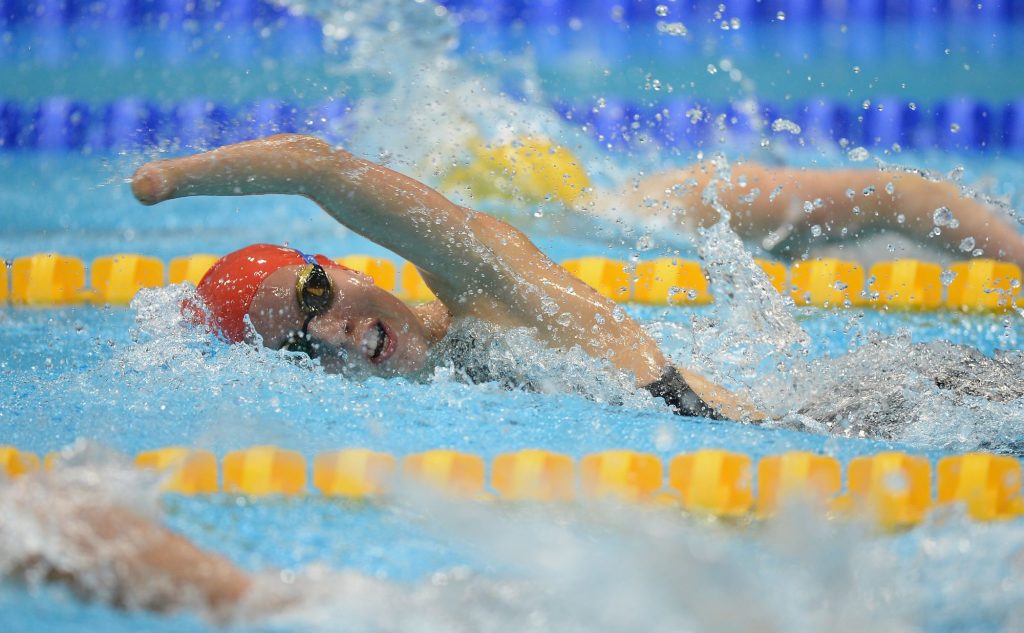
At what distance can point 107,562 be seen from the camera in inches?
48.8

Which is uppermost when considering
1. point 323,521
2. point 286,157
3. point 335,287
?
point 286,157

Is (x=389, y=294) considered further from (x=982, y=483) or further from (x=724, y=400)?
(x=982, y=483)

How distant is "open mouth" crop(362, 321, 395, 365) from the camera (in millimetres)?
2318

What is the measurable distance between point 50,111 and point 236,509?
4.70m

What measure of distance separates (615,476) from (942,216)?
166cm

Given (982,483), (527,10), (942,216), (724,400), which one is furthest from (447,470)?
(527,10)

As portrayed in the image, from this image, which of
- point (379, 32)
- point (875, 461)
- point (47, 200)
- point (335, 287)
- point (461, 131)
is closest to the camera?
point (875, 461)

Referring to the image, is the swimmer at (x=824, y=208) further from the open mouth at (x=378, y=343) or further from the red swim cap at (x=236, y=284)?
the red swim cap at (x=236, y=284)

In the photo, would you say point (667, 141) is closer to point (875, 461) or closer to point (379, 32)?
point (379, 32)

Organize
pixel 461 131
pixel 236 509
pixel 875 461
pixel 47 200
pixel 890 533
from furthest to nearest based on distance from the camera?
1. pixel 47 200
2. pixel 461 131
3. pixel 875 461
4. pixel 236 509
5. pixel 890 533

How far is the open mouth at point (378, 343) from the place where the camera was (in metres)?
2.32

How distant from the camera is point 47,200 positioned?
18.3ft

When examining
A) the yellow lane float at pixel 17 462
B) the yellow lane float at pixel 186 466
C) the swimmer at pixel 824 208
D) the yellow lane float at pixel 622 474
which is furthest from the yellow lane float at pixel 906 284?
the yellow lane float at pixel 17 462

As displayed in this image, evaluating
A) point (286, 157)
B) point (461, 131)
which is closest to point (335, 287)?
point (286, 157)
